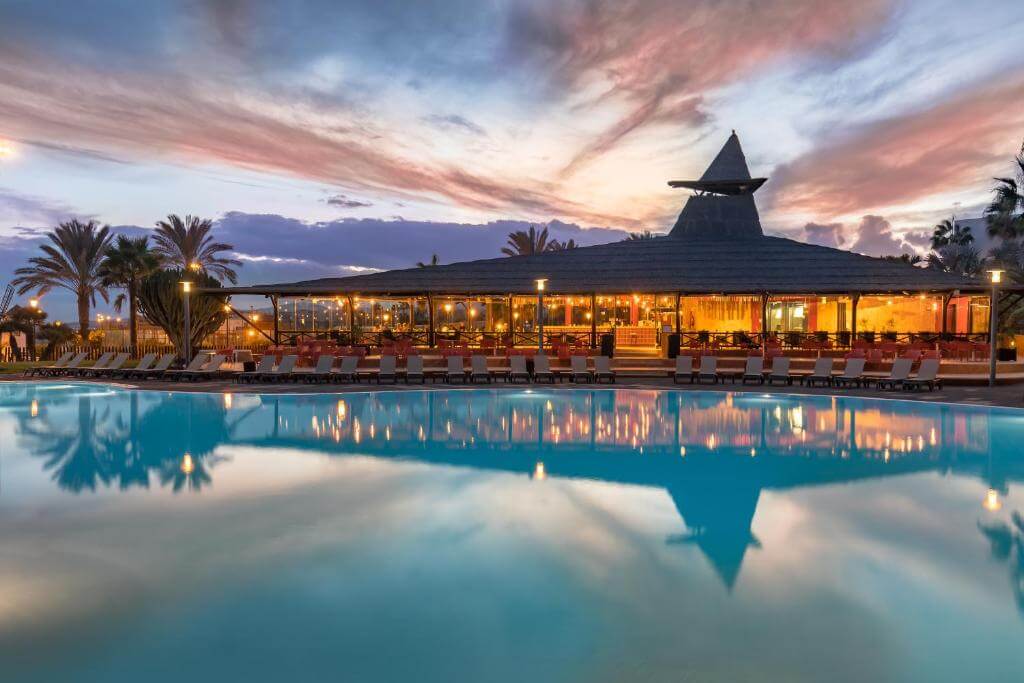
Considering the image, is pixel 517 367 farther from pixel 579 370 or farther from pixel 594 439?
pixel 594 439

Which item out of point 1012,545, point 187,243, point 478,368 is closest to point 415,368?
point 478,368

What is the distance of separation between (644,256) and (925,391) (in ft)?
37.3

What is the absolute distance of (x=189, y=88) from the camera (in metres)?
22.1

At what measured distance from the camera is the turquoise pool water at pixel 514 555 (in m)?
4.02

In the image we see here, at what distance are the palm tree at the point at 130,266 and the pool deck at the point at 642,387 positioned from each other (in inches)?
382

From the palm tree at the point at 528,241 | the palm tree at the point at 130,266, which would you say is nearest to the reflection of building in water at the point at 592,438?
the palm tree at the point at 130,266

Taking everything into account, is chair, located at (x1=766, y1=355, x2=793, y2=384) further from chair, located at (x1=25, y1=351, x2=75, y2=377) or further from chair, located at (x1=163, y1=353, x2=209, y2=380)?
chair, located at (x1=25, y1=351, x2=75, y2=377)

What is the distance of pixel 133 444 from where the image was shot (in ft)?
36.3

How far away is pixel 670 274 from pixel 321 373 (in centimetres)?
1322

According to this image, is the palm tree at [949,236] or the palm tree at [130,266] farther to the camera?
the palm tree at [949,236]

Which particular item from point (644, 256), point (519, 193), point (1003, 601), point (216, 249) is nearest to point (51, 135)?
point (216, 249)

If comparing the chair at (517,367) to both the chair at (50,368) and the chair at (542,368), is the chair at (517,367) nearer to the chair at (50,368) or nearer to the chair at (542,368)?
the chair at (542,368)

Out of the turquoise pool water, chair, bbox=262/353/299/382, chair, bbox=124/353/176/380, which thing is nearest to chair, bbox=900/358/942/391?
the turquoise pool water

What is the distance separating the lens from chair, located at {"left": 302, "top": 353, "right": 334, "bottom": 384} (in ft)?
62.8
